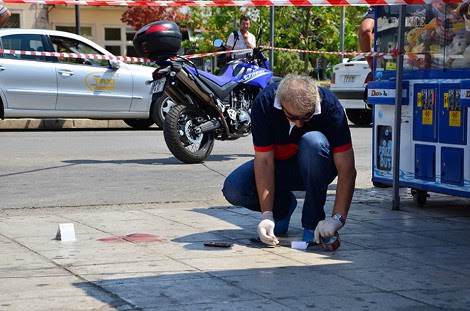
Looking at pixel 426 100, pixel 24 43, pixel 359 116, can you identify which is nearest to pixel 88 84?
pixel 24 43

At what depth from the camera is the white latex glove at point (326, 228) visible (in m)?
5.57

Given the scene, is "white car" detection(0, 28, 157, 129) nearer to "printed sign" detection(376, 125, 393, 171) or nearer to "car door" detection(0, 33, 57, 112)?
"car door" detection(0, 33, 57, 112)

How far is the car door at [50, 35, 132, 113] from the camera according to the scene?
49.3 ft

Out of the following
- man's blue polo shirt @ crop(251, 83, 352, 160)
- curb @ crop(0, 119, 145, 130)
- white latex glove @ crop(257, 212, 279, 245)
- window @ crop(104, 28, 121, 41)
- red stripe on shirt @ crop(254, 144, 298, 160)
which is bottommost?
curb @ crop(0, 119, 145, 130)

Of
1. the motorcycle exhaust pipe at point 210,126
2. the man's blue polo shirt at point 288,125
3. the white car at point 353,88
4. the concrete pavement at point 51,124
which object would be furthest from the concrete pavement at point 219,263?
the white car at point 353,88

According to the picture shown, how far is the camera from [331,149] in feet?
18.9

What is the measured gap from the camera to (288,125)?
5750mm

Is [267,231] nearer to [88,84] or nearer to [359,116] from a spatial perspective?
[88,84]

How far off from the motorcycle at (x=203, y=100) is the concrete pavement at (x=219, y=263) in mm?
3261

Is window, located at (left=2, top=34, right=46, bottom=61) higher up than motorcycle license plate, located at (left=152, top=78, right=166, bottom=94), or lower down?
higher up

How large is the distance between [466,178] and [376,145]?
119cm

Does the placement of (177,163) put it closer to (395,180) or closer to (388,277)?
(395,180)

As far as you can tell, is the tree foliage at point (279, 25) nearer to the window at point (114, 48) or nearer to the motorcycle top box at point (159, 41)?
the window at point (114, 48)

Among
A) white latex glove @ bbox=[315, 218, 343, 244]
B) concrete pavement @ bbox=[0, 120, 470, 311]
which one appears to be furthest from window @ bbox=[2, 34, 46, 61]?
white latex glove @ bbox=[315, 218, 343, 244]
